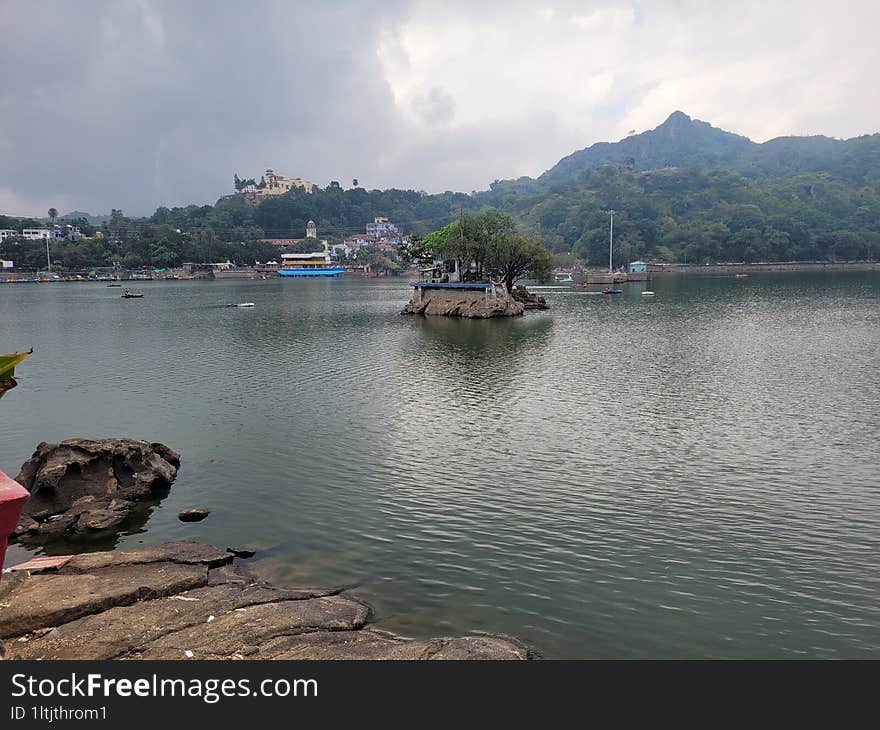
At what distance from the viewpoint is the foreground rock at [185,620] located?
42.3 feet

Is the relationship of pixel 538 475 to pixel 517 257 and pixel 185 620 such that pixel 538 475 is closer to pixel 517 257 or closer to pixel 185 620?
pixel 185 620

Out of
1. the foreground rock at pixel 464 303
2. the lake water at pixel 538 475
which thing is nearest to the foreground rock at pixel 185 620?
the lake water at pixel 538 475

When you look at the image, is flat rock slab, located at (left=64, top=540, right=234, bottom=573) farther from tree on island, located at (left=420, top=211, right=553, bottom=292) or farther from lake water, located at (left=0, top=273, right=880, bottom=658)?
tree on island, located at (left=420, top=211, right=553, bottom=292)

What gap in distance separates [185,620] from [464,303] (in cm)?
7916

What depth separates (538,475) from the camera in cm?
2577

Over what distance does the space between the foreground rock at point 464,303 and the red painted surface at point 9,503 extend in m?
81.5

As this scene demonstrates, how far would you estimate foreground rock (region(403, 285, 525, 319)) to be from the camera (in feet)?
294

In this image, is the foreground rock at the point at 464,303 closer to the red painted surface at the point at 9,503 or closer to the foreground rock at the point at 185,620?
the foreground rock at the point at 185,620

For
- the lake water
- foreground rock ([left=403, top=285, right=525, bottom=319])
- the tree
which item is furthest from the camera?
the tree

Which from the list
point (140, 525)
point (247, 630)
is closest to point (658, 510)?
point (247, 630)

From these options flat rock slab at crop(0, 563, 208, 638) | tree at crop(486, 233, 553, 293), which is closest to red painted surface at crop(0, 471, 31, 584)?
flat rock slab at crop(0, 563, 208, 638)

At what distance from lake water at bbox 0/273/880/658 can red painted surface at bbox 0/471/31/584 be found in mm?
9285

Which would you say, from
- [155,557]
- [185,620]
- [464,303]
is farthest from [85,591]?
[464,303]

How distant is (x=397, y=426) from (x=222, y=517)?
12296mm
